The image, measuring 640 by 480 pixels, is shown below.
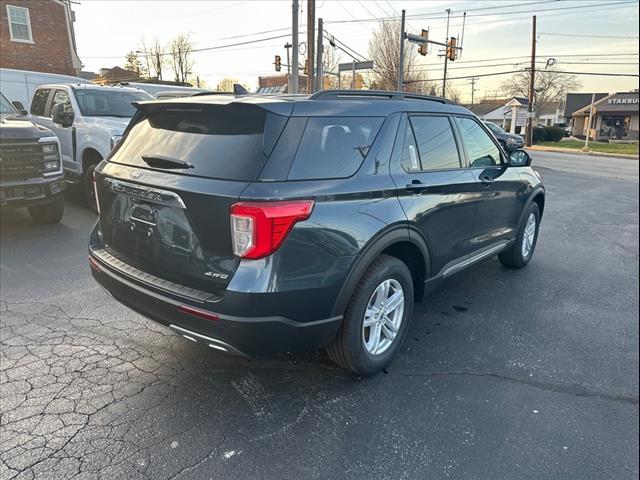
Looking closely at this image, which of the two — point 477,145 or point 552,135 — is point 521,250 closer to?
point 477,145

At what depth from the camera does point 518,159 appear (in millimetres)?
4957

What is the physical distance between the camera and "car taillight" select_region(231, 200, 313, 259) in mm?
2371

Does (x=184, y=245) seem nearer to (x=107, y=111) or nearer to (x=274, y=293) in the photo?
(x=274, y=293)

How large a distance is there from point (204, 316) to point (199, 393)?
2.40 ft

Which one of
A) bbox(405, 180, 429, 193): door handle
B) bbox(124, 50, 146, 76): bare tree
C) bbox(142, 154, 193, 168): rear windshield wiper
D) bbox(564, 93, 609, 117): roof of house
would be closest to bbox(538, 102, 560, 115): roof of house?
bbox(564, 93, 609, 117): roof of house

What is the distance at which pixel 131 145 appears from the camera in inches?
127

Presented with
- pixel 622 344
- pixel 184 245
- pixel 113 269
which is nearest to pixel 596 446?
pixel 622 344

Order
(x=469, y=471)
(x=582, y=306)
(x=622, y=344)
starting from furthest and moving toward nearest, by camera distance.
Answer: (x=582, y=306) → (x=622, y=344) → (x=469, y=471)

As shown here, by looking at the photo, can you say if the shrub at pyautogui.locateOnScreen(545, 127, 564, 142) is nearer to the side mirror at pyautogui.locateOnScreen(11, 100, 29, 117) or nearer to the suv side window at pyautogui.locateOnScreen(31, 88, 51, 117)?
the suv side window at pyautogui.locateOnScreen(31, 88, 51, 117)

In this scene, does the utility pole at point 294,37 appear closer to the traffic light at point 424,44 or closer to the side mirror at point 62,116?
the traffic light at point 424,44

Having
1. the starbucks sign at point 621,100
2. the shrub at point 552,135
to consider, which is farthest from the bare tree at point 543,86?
the shrub at point 552,135

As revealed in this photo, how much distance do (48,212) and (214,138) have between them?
17.4ft

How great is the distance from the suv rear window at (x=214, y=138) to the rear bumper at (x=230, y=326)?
73cm

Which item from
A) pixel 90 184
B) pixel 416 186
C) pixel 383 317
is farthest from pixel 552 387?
pixel 90 184
